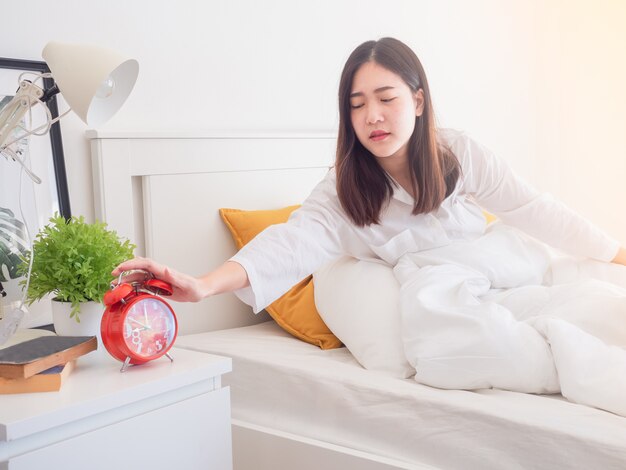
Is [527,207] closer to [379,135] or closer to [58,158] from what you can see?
[379,135]

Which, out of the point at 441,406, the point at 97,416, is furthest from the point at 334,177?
the point at 97,416

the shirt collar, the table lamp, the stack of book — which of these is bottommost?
the stack of book

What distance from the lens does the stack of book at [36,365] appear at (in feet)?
3.76

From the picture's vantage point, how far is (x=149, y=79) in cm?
190

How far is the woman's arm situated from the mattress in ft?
0.72

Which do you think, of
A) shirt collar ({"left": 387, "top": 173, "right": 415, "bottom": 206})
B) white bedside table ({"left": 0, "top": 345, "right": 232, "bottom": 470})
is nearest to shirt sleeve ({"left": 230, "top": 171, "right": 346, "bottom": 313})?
shirt collar ({"left": 387, "top": 173, "right": 415, "bottom": 206})

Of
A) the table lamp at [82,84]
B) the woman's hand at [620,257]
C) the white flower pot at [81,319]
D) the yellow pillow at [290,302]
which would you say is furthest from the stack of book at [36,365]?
the woman's hand at [620,257]

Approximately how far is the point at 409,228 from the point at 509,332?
0.45m

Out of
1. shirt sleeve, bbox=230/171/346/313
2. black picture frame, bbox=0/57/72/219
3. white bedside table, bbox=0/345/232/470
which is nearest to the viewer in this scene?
white bedside table, bbox=0/345/232/470

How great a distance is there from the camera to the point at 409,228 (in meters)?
1.82

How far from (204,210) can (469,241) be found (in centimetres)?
63

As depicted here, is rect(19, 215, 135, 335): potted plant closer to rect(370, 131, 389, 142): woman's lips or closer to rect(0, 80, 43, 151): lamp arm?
rect(0, 80, 43, 151): lamp arm

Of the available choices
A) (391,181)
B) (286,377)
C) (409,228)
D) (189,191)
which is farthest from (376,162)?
(286,377)

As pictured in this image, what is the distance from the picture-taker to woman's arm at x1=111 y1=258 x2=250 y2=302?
1.29m
